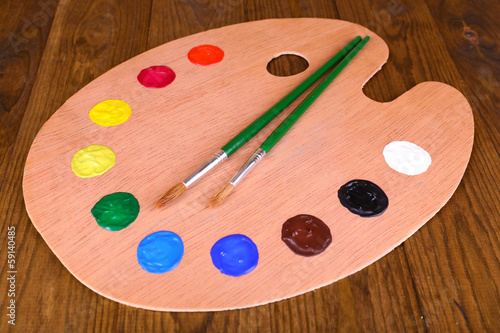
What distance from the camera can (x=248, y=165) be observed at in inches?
31.1

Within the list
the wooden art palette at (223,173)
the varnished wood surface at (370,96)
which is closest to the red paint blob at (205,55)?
the wooden art palette at (223,173)

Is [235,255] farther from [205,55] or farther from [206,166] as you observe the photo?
[205,55]

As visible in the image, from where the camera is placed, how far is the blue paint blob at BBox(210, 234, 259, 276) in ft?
2.27

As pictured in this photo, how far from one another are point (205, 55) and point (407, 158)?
496 mm

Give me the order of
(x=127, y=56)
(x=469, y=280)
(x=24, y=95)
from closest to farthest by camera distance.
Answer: (x=469, y=280) < (x=24, y=95) < (x=127, y=56)

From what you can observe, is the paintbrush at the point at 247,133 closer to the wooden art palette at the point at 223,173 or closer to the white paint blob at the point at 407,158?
the wooden art palette at the point at 223,173

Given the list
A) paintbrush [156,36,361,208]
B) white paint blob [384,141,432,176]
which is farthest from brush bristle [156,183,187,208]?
white paint blob [384,141,432,176]

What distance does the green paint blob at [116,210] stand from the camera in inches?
29.0

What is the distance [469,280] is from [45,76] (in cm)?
95

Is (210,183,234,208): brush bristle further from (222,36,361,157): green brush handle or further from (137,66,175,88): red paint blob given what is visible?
(137,66,175,88): red paint blob

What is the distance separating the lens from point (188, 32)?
1.17 meters

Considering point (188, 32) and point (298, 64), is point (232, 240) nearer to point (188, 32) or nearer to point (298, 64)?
point (298, 64)

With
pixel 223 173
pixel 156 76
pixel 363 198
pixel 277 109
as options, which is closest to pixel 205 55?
pixel 156 76

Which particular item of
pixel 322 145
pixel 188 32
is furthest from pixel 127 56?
pixel 322 145
